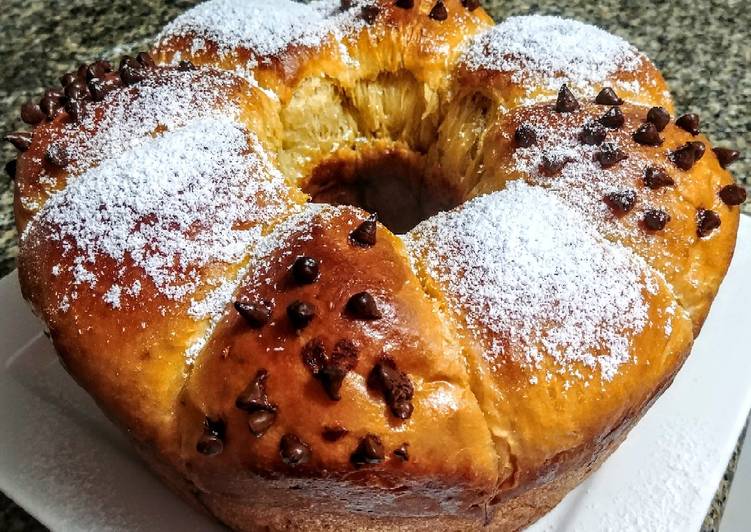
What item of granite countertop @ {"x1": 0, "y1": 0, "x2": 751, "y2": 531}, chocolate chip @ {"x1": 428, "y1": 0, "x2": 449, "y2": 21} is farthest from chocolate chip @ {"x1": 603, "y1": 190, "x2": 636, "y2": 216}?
granite countertop @ {"x1": 0, "y1": 0, "x2": 751, "y2": 531}

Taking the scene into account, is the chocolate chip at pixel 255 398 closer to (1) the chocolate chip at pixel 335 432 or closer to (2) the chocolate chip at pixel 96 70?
(1) the chocolate chip at pixel 335 432

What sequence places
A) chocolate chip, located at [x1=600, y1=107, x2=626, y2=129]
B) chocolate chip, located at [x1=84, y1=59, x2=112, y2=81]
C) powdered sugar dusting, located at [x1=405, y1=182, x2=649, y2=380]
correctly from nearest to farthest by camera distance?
powdered sugar dusting, located at [x1=405, y1=182, x2=649, y2=380] < chocolate chip, located at [x1=600, y1=107, x2=626, y2=129] < chocolate chip, located at [x1=84, y1=59, x2=112, y2=81]

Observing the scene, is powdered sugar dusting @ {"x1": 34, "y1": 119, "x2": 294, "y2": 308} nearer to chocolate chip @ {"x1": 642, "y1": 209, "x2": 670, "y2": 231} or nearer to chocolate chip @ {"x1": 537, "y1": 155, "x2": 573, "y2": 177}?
chocolate chip @ {"x1": 537, "y1": 155, "x2": 573, "y2": 177}

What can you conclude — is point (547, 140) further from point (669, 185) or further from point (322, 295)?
point (322, 295)

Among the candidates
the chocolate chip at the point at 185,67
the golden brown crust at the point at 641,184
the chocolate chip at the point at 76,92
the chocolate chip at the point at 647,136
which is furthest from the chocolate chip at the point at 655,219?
the chocolate chip at the point at 76,92

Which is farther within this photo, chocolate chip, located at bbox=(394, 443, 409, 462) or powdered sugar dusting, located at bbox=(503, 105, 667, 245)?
powdered sugar dusting, located at bbox=(503, 105, 667, 245)

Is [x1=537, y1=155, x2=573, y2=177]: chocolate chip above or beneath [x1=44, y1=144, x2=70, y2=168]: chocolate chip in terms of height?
above
